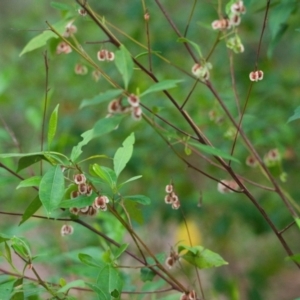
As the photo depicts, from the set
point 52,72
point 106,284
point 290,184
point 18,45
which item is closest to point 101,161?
point 52,72

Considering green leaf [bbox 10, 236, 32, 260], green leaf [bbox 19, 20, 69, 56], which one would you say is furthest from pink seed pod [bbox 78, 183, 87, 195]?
green leaf [bbox 19, 20, 69, 56]

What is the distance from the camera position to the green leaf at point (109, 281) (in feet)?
3.52

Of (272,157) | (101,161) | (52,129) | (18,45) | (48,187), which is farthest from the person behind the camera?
(18,45)

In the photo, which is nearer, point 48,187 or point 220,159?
point 48,187

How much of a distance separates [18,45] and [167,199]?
292 cm

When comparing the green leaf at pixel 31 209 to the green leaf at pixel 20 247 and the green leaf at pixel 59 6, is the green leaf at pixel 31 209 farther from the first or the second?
the green leaf at pixel 59 6

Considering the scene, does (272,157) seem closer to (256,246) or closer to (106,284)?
(106,284)

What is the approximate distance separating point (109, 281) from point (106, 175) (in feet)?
0.59

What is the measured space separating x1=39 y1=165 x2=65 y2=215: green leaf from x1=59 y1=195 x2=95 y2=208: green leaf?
0.16 feet

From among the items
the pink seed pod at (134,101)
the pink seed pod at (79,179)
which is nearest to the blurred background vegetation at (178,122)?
the pink seed pod at (79,179)

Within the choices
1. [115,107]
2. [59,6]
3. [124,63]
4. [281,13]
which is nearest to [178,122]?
[281,13]

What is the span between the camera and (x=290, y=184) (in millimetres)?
2754

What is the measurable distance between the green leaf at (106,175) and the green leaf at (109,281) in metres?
0.14

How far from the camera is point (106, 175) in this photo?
1.09m
